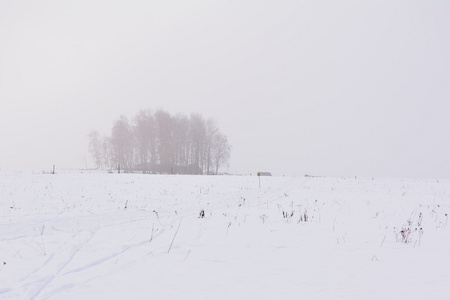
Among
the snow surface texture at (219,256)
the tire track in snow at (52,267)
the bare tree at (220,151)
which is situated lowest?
the tire track in snow at (52,267)

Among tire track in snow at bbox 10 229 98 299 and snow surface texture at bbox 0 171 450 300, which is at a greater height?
snow surface texture at bbox 0 171 450 300

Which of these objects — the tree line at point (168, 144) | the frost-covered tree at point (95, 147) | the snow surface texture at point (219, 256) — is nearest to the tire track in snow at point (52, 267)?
the snow surface texture at point (219, 256)

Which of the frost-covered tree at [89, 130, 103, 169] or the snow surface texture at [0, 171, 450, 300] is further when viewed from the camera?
the frost-covered tree at [89, 130, 103, 169]

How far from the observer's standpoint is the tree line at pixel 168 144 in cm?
5341

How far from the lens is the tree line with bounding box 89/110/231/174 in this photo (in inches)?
2103

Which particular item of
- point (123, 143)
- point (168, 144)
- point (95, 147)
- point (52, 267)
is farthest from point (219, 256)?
point (95, 147)

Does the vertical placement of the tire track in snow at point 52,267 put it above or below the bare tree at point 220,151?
below

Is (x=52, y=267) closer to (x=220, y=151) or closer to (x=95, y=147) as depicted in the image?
(x=220, y=151)

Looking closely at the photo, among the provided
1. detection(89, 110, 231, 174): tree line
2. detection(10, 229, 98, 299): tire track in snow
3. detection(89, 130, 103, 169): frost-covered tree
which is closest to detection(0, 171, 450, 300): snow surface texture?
detection(10, 229, 98, 299): tire track in snow

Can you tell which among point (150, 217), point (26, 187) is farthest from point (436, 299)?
point (26, 187)

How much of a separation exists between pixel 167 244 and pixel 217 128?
53.4m

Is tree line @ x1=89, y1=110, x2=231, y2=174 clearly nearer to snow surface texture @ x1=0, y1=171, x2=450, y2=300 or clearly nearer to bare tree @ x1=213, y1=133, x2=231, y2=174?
bare tree @ x1=213, y1=133, x2=231, y2=174

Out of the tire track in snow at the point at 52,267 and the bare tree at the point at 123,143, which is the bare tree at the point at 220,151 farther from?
the tire track in snow at the point at 52,267

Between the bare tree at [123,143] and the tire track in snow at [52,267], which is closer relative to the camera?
the tire track in snow at [52,267]
